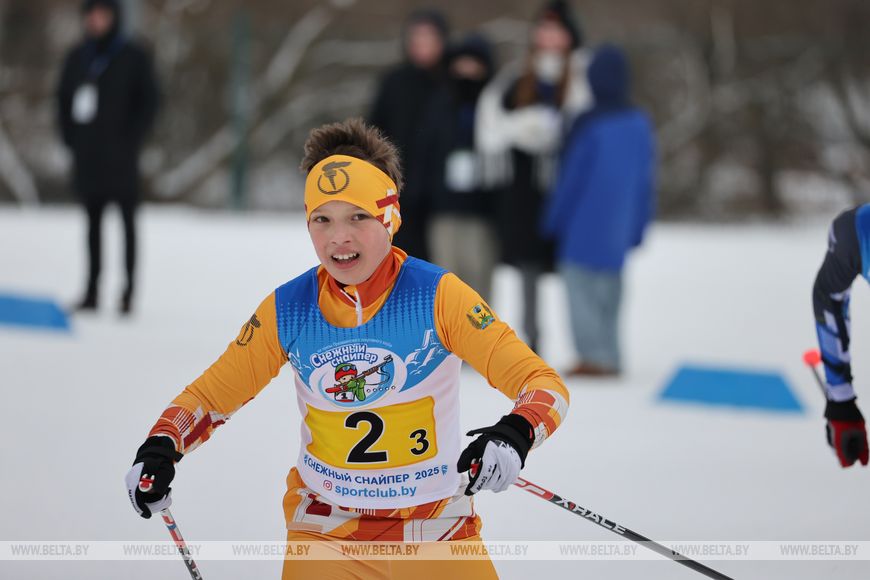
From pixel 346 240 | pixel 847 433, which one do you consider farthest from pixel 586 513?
pixel 847 433

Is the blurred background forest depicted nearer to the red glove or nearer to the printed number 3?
the red glove

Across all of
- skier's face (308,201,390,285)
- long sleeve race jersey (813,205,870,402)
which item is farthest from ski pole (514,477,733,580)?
long sleeve race jersey (813,205,870,402)

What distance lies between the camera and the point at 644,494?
13.9ft

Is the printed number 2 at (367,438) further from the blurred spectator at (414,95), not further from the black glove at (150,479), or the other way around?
the blurred spectator at (414,95)

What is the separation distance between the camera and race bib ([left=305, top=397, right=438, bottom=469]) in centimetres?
263

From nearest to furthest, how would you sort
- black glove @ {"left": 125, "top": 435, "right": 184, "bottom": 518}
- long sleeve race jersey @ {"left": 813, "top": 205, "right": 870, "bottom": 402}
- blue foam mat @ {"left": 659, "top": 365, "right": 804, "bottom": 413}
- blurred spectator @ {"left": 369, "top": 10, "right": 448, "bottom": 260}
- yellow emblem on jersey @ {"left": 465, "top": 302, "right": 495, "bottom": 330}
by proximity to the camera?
black glove @ {"left": 125, "top": 435, "right": 184, "bottom": 518}, yellow emblem on jersey @ {"left": 465, "top": 302, "right": 495, "bottom": 330}, long sleeve race jersey @ {"left": 813, "top": 205, "right": 870, "bottom": 402}, blue foam mat @ {"left": 659, "top": 365, "right": 804, "bottom": 413}, blurred spectator @ {"left": 369, "top": 10, "right": 448, "bottom": 260}

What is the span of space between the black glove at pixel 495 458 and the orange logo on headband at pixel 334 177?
621 millimetres

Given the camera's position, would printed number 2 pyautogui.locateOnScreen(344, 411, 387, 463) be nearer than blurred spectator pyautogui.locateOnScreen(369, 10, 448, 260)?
Yes

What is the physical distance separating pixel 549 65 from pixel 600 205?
0.83 metres

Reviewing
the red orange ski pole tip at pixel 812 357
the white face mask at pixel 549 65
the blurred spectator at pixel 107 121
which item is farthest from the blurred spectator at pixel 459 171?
the red orange ski pole tip at pixel 812 357

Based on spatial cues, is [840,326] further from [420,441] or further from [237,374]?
[237,374]

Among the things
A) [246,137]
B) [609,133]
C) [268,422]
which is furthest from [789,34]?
Result: [268,422]

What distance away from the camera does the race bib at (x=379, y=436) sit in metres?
2.63

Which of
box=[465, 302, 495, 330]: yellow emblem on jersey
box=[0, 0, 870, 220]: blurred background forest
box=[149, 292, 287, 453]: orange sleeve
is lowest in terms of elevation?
box=[149, 292, 287, 453]: orange sleeve
